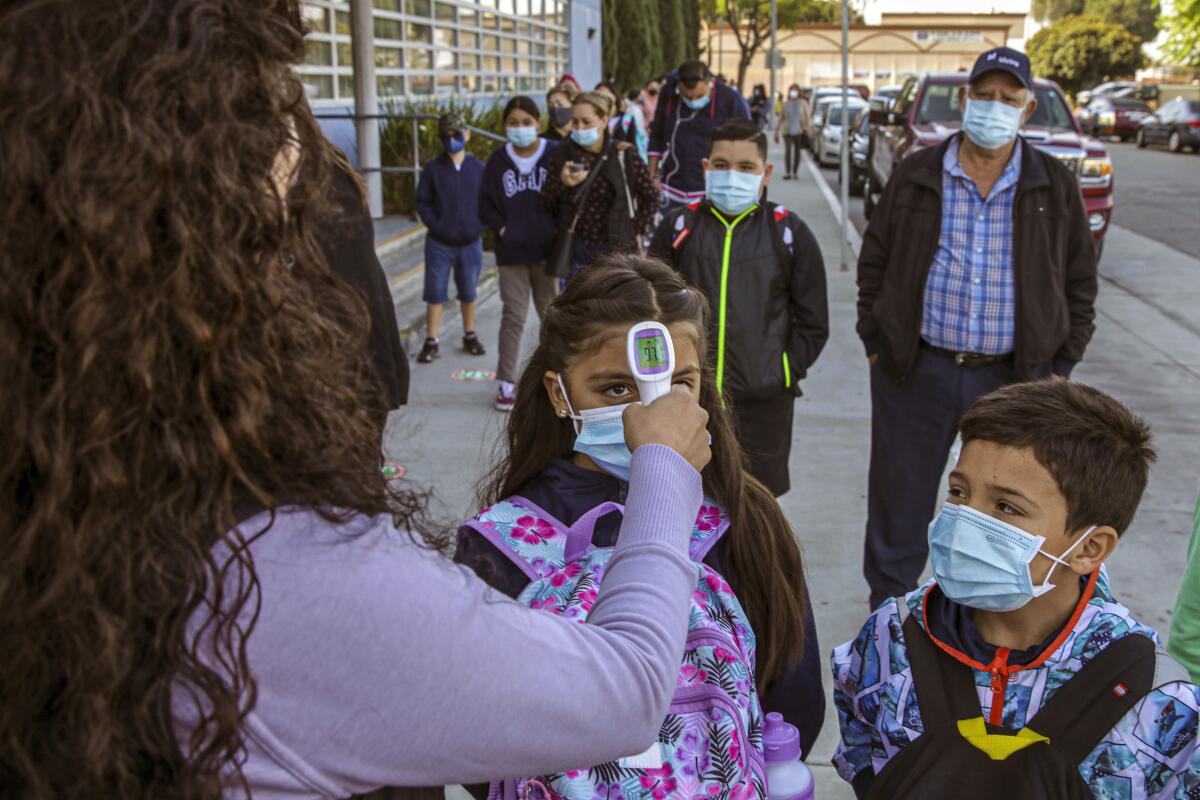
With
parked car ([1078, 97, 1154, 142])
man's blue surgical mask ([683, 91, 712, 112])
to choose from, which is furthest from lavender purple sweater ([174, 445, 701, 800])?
parked car ([1078, 97, 1154, 142])

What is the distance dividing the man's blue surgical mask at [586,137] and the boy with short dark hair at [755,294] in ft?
8.71

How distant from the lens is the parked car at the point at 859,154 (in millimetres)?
19750

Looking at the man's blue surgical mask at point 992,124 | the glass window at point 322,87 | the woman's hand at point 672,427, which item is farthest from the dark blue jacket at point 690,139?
→ the woman's hand at point 672,427

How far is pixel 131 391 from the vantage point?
3.25 ft

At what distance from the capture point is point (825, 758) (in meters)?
3.48

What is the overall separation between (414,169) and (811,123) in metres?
22.0

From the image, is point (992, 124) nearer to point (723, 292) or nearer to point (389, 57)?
point (723, 292)

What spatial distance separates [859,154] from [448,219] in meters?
14.0

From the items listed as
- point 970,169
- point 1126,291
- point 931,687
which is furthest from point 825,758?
point 1126,291

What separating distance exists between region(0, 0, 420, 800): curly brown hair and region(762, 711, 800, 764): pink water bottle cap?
0.95m

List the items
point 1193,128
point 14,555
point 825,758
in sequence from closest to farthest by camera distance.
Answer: point 14,555 → point 825,758 → point 1193,128

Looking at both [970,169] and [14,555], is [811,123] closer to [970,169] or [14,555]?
[970,169]

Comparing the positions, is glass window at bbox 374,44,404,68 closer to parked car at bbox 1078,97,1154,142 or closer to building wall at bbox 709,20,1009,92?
parked car at bbox 1078,97,1154,142

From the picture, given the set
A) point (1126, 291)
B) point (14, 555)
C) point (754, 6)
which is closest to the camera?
point (14, 555)
